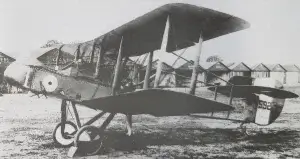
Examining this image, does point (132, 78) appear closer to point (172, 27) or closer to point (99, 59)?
point (99, 59)

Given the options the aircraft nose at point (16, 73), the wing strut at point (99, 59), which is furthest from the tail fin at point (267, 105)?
the aircraft nose at point (16, 73)

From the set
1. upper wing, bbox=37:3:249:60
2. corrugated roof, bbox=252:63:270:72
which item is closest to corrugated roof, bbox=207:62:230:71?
corrugated roof, bbox=252:63:270:72

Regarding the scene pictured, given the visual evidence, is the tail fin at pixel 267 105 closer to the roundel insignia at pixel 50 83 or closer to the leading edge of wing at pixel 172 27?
the leading edge of wing at pixel 172 27

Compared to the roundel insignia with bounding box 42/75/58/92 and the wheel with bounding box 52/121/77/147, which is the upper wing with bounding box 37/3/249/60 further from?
the wheel with bounding box 52/121/77/147

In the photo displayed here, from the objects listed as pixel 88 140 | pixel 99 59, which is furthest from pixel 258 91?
pixel 88 140

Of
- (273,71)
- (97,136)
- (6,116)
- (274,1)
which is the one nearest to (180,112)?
(97,136)

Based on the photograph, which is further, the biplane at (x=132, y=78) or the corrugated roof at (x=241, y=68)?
the corrugated roof at (x=241, y=68)
